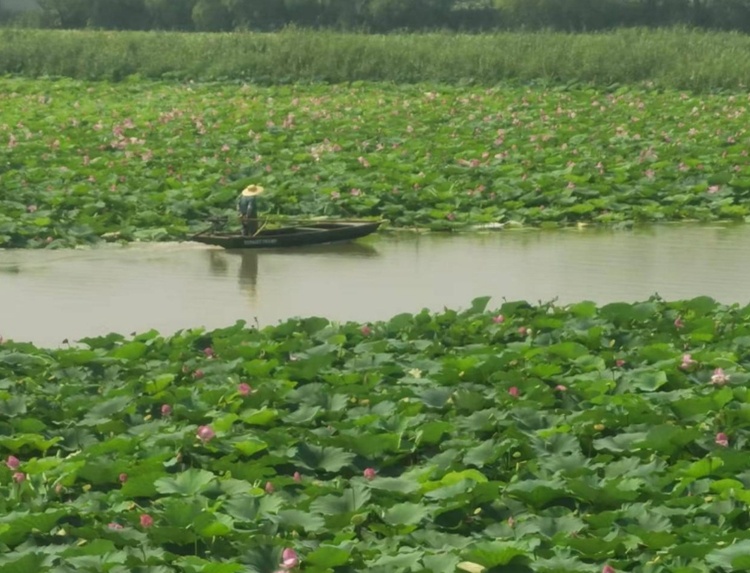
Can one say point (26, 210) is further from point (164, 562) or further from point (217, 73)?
point (217, 73)

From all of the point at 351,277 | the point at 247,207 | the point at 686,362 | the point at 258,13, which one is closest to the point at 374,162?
the point at 247,207

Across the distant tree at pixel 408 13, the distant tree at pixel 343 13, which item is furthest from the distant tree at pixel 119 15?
the distant tree at pixel 408 13

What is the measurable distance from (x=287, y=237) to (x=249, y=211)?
1.28ft

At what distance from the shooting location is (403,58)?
2877 cm

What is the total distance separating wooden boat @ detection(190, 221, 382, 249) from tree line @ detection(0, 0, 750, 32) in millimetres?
29612

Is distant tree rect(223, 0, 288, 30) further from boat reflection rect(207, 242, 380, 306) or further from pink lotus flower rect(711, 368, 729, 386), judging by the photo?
pink lotus flower rect(711, 368, 729, 386)

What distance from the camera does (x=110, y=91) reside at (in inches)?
1058

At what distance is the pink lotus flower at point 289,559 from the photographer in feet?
16.3

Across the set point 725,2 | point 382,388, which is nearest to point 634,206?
point 382,388

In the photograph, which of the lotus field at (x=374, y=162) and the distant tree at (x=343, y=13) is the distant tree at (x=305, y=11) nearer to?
the distant tree at (x=343, y=13)

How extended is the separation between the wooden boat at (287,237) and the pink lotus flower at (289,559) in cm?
808

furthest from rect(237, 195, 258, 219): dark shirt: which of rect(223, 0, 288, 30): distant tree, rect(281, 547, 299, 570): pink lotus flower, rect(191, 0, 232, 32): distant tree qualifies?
rect(191, 0, 232, 32): distant tree

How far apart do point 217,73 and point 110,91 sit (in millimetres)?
2725

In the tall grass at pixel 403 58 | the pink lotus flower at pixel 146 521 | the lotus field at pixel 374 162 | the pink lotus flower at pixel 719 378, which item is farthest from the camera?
the tall grass at pixel 403 58
